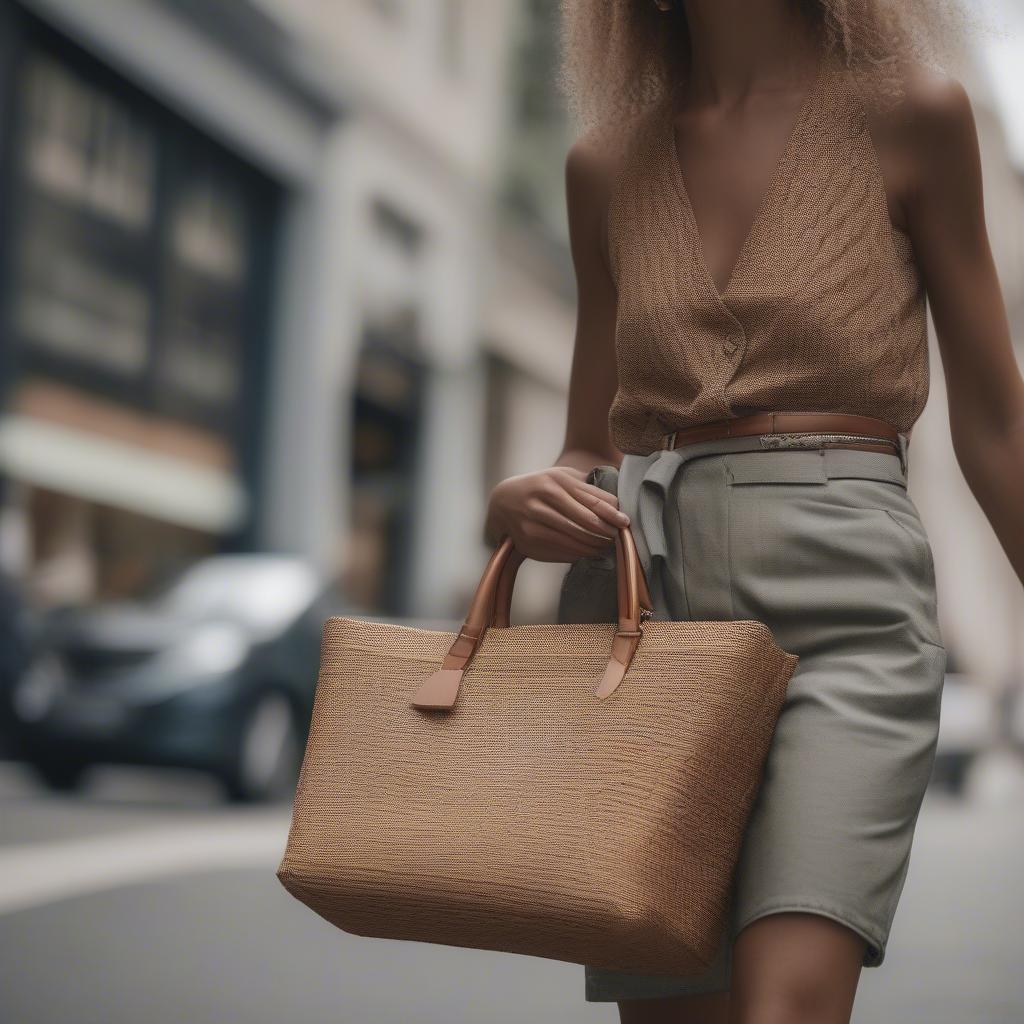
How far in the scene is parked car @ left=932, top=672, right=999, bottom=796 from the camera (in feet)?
53.6

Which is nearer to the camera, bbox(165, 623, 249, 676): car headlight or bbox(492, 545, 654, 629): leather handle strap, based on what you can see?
bbox(492, 545, 654, 629): leather handle strap

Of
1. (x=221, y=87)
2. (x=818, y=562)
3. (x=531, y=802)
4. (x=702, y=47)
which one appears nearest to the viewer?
(x=531, y=802)

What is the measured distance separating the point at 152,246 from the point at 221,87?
1.73 metres

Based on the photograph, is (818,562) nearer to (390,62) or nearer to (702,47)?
(702,47)

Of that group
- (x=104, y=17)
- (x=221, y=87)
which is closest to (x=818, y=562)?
(x=104, y=17)

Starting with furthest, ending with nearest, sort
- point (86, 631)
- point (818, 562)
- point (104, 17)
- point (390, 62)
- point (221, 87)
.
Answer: point (390, 62)
point (221, 87)
point (104, 17)
point (86, 631)
point (818, 562)

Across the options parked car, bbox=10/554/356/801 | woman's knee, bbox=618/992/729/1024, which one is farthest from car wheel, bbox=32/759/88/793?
woman's knee, bbox=618/992/729/1024

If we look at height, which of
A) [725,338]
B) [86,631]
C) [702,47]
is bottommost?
[86,631]

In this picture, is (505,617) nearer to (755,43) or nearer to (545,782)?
(545,782)

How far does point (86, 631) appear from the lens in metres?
10.4

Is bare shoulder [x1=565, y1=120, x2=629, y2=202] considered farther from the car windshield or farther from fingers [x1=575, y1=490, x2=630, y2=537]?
the car windshield

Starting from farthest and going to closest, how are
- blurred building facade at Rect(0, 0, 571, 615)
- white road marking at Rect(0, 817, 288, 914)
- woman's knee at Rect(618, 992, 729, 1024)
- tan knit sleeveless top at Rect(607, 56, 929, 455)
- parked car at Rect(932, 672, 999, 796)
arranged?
parked car at Rect(932, 672, 999, 796) < blurred building facade at Rect(0, 0, 571, 615) < white road marking at Rect(0, 817, 288, 914) < woman's knee at Rect(618, 992, 729, 1024) < tan knit sleeveless top at Rect(607, 56, 929, 455)

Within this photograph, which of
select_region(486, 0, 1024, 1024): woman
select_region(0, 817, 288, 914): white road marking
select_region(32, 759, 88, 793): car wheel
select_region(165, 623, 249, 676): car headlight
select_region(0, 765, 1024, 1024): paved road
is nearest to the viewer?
select_region(486, 0, 1024, 1024): woman

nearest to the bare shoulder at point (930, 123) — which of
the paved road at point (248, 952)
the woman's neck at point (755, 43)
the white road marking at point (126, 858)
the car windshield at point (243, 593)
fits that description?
the woman's neck at point (755, 43)
